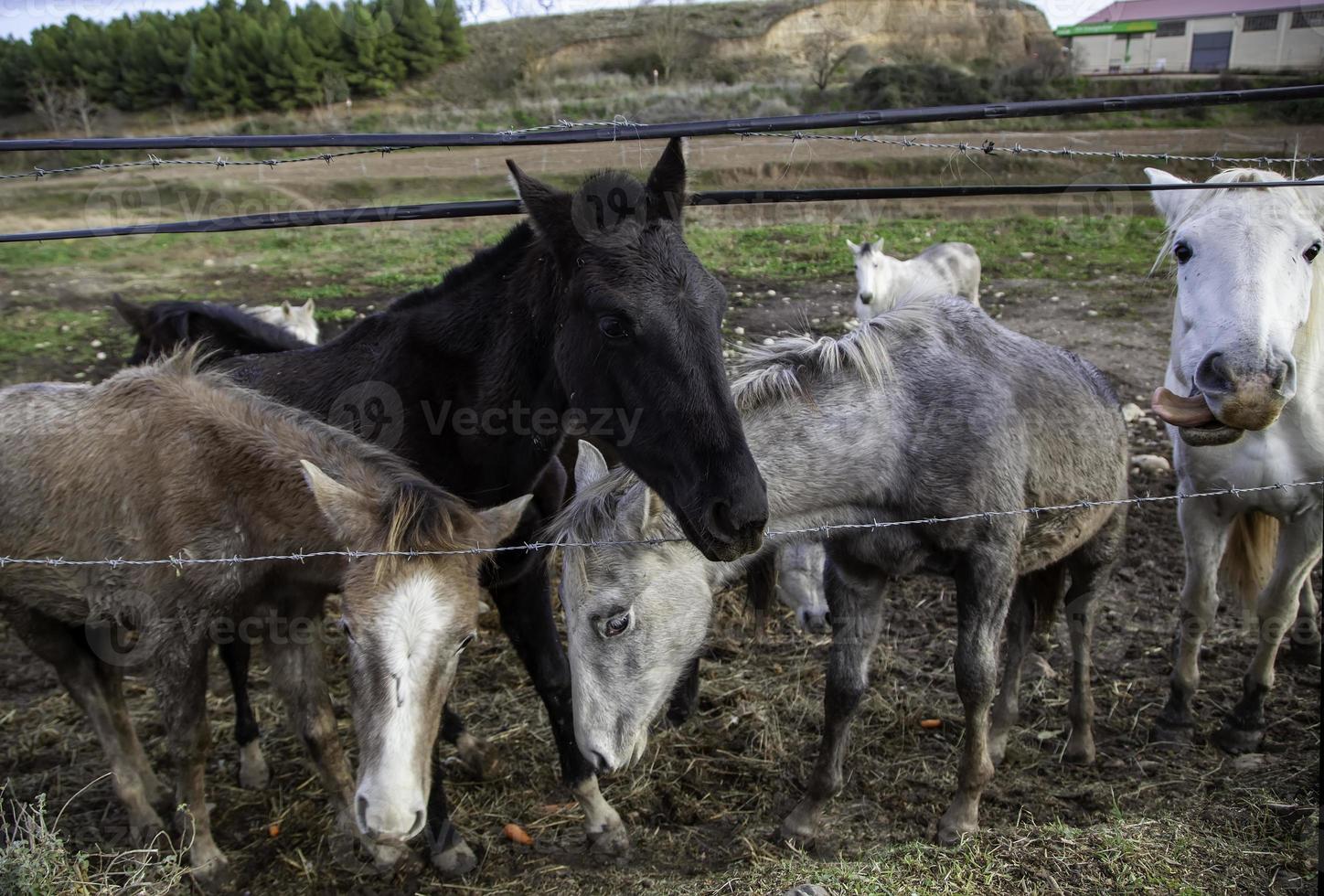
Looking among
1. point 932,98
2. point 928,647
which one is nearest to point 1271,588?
point 928,647

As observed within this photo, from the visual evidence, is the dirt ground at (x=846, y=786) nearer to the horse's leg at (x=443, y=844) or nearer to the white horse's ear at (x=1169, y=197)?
the horse's leg at (x=443, y=844)

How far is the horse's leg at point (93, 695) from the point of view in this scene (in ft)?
12.7

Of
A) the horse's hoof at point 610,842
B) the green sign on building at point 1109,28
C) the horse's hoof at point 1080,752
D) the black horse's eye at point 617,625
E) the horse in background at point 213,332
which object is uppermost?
the green sign on building at point 1109,28

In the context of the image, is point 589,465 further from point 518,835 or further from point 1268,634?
point 1268,634

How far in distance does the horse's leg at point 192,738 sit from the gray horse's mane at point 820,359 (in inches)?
89.6

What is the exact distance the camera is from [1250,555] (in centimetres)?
461

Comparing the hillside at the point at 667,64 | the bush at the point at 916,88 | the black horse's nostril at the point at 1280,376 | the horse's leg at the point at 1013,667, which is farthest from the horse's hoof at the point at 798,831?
the hillside at the point at 667,64

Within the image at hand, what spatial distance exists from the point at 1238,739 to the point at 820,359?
2842 mm

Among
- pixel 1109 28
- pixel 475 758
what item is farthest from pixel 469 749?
pixel 1109 28

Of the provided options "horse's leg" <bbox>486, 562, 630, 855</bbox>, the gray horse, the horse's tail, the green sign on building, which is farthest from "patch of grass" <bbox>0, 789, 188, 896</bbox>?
the green sign on building

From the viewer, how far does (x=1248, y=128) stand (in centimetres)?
1850

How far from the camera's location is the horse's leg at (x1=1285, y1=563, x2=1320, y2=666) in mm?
4895

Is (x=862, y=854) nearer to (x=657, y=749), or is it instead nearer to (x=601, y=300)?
(x=657, y=749)

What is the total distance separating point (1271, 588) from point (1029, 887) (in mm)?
2144
